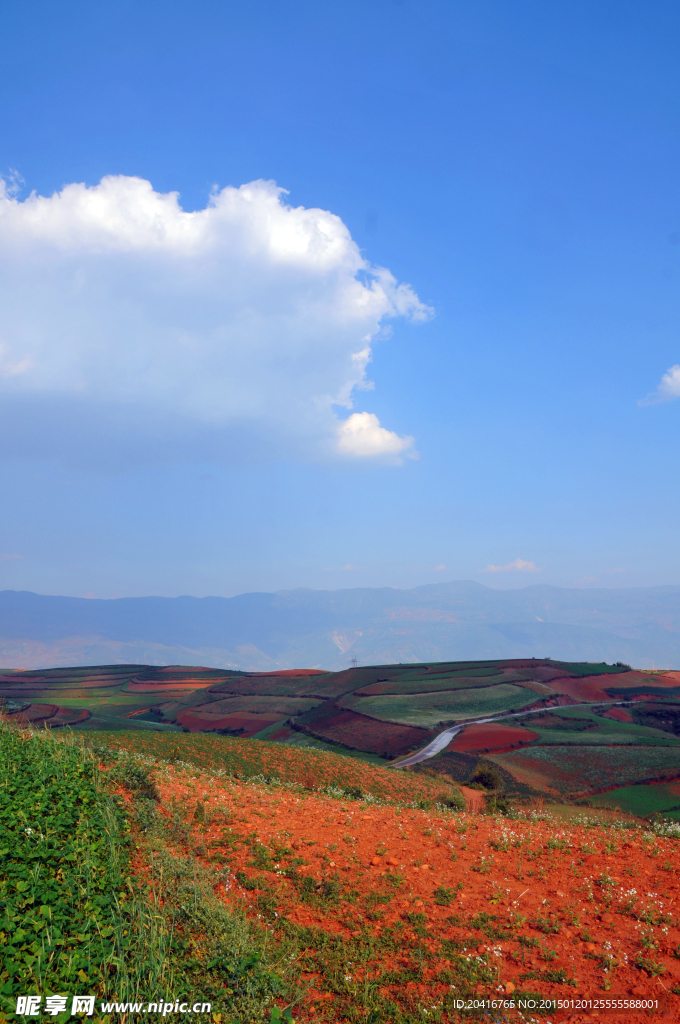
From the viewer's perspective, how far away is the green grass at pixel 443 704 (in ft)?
251

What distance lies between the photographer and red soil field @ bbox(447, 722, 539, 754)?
2323 inches

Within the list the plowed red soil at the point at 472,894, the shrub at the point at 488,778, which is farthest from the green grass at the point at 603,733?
the plowed red soil at the point at 472,894

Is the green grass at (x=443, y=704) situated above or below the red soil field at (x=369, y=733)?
above

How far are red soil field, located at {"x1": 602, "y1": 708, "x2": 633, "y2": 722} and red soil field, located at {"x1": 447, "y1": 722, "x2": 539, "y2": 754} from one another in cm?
1642

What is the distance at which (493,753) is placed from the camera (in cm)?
5666

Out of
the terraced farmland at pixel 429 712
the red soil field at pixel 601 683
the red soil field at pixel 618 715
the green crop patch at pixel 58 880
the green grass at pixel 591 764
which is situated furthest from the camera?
the red soil field at pixel 601 683

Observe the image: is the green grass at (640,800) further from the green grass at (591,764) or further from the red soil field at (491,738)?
the red soil field at (491,738)

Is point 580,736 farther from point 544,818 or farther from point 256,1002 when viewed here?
point 256,1002

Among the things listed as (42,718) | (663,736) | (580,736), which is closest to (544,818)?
(580,736)

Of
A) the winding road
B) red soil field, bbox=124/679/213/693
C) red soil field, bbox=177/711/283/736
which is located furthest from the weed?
red soil field, bbox=124/679/213/693

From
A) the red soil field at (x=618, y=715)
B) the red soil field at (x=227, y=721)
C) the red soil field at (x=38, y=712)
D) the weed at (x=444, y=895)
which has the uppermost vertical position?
the weed at (x=444, y=895)

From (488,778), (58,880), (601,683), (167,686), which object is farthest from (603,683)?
(58,880)

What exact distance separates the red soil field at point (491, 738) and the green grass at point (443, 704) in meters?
8.01

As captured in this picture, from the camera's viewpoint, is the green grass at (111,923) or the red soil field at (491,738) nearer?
the green grass at (111,923)
